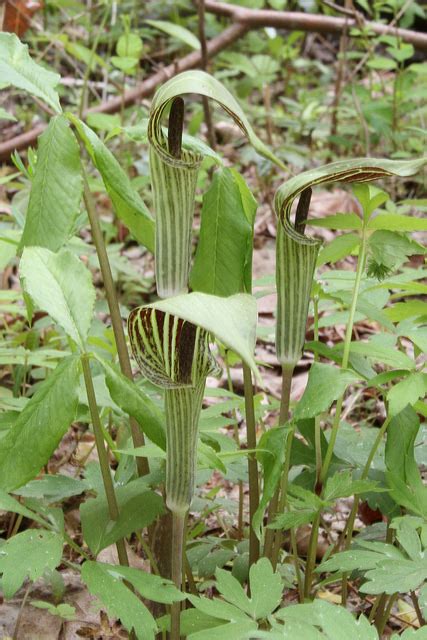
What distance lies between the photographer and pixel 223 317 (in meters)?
0.92

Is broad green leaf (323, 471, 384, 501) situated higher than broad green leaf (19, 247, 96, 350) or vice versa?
broad green leaf (19, 247, 96, 350)

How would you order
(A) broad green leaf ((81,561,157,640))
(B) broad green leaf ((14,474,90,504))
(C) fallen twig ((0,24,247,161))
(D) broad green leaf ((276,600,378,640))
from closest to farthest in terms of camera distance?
(D) broad green leaf ((276,600,378,640))
(A) broad green leaf ((81,561,157,640))
(B) broad green leaf ((14,474,90,504))
(C) fallen twig ((0,24,247,161))

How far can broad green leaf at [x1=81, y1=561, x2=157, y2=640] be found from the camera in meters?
1.32

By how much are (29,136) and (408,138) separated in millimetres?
2472

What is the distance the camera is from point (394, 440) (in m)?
1.55

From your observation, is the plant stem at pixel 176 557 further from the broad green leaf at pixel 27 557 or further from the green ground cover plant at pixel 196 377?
the broad green leaf at pixel 27 557

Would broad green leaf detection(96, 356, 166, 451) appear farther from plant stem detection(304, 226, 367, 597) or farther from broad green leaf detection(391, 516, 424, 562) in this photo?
broad green leaf detection(391, 516, 424, 562)

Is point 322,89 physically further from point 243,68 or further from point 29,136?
point 29,136

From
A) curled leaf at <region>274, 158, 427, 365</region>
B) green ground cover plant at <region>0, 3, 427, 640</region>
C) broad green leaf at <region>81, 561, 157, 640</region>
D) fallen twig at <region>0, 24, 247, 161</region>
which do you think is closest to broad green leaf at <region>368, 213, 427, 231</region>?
green ground cover plant at <region>0, 3, 427, 640</region>

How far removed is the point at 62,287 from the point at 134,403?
0.23 metres

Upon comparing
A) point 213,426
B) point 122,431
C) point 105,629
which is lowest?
point 105,629

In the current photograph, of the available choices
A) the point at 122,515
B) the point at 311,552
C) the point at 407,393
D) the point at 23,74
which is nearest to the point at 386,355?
the point at 407,393

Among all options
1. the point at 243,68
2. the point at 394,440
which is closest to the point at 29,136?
the point at 243,68

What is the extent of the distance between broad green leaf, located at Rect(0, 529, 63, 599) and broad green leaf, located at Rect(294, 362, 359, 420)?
500mm
